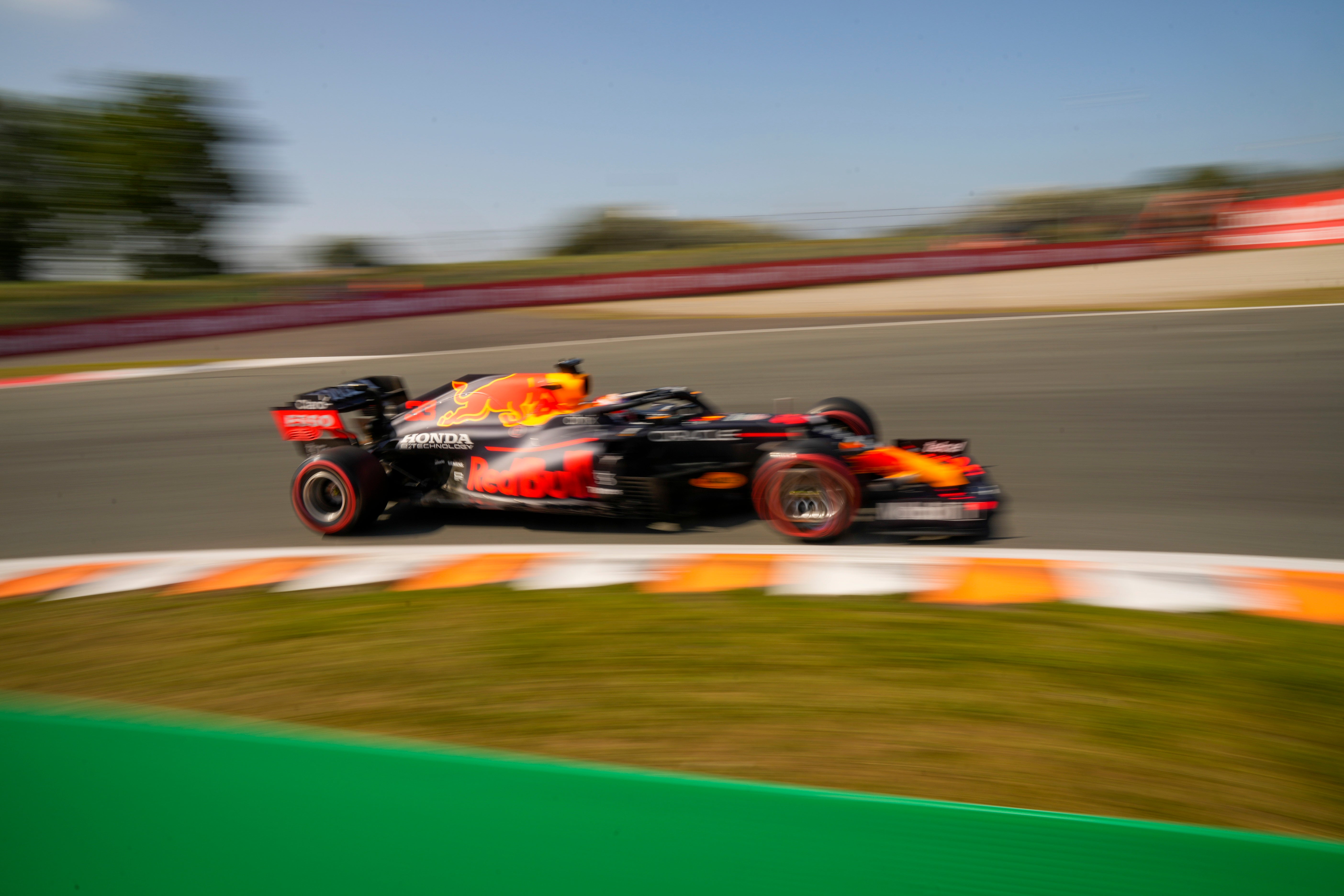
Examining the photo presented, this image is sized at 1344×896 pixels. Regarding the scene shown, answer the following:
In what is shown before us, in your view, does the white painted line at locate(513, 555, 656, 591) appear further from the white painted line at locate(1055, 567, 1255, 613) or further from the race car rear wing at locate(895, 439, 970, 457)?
the white painted line at locate(1055, 567, 1255, 613)

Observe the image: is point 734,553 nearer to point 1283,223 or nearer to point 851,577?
point 851,577

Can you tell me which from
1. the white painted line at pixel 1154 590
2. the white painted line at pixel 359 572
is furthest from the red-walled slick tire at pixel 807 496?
the white painted line at pixel 359 572

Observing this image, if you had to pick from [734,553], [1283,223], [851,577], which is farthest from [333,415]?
[1283,223]

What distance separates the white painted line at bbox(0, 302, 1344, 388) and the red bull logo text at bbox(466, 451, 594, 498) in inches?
299

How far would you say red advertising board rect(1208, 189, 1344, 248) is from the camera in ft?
51.5

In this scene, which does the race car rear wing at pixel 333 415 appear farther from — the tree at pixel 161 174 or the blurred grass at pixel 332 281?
the tree at pixel 161 174

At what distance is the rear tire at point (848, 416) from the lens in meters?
6.23

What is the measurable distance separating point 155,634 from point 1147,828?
450 cm

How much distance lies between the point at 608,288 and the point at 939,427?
1105cm

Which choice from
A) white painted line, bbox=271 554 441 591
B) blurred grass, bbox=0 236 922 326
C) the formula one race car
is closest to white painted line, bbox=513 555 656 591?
the formula one race car

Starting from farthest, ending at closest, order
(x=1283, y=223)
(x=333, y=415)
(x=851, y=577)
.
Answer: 1. (x=1283, y=223)
2. (x=333, y=415)
3. (x=851, y=577)

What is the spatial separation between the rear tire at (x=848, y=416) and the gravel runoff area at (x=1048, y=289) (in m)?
8.83

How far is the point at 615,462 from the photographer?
5.33 meters

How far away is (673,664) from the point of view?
380cm
